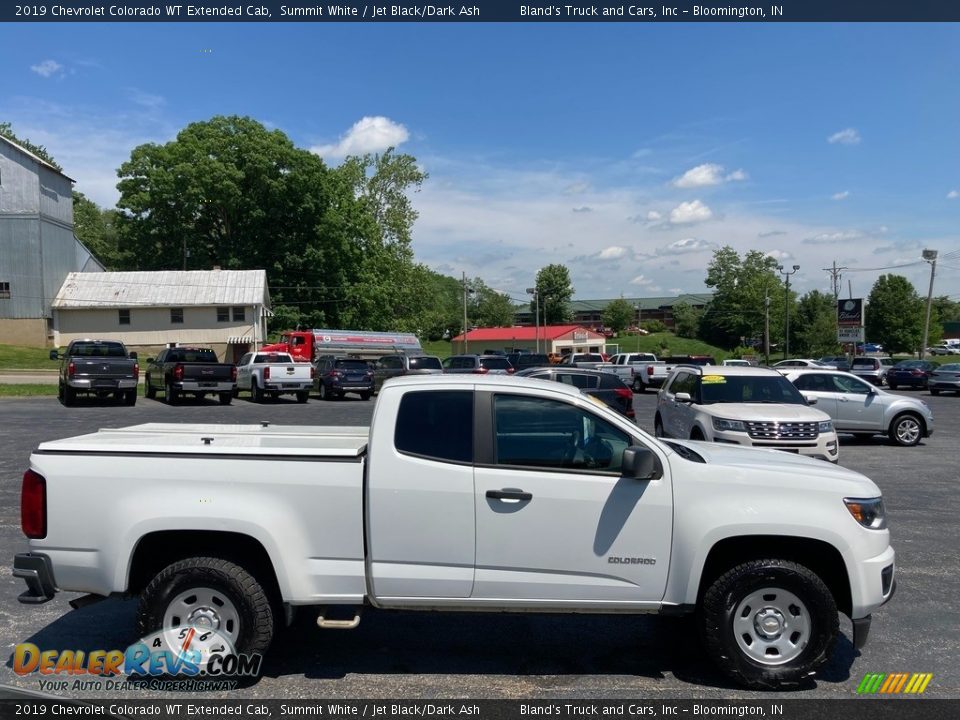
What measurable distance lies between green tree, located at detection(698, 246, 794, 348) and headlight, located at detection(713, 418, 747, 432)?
9622 centimetres

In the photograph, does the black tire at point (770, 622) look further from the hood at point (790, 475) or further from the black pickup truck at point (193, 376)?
the black pickup truck at point (193, 376)

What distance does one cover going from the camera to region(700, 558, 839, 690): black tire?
4.66 meters

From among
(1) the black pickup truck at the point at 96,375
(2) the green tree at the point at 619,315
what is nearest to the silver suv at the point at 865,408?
(1) the black pickup truck at the point at 96,375

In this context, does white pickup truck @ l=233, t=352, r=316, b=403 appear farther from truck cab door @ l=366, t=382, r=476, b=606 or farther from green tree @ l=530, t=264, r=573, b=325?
green tree @ l=530, t=264, r=573, b=325

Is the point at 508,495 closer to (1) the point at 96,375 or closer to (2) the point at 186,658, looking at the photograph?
(2) the point at 186,658

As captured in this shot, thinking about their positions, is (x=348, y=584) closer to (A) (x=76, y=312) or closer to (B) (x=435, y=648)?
(B) (x=435, y=648)

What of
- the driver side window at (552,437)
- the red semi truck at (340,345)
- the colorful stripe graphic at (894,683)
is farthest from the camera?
the red semi truck at (340,345)

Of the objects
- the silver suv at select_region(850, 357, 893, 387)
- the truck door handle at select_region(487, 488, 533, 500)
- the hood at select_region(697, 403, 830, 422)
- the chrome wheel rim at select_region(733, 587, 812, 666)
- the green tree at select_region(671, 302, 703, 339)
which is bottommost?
the silver suv at select_region(850, 357, 893, 387)

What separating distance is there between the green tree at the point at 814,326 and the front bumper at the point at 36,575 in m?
89.0

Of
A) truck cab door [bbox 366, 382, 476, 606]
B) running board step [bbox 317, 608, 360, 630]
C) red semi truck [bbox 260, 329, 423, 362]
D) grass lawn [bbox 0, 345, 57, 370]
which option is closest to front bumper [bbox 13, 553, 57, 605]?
running board step [bbox 317, 608, 360, 630]

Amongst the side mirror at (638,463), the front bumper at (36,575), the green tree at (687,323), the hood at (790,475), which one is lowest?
the front bumper at (36,575)

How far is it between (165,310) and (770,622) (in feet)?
170

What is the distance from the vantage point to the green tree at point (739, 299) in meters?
108

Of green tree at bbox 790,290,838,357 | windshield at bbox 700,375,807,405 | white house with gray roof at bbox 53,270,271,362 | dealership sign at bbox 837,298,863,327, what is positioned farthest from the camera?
green tree at bbox 790,290,838,357
